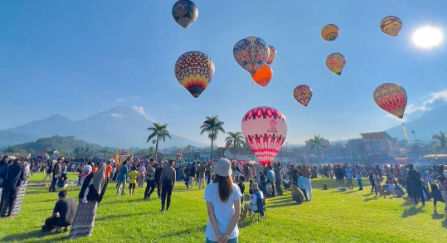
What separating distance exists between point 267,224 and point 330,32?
23153 mm

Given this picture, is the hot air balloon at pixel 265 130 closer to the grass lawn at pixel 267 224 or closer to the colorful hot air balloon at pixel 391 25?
the grass lawn at pixel 267 224

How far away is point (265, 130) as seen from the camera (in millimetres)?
15914

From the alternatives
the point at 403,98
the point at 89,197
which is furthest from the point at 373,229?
the point at 403,98

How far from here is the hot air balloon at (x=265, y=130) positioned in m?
16.0

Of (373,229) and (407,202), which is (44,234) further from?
(407,202)

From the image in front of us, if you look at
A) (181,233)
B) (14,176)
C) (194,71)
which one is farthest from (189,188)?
(14,176)

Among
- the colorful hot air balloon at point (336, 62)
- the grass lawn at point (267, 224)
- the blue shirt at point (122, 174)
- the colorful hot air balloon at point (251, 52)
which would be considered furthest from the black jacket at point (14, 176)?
the colorful hot air balloon at point (336, 62)

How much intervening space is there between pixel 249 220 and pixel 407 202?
1049cm

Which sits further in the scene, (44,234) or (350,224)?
(350,224)

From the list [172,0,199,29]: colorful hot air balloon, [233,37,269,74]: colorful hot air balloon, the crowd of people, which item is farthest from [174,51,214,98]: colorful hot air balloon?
the crowd of people

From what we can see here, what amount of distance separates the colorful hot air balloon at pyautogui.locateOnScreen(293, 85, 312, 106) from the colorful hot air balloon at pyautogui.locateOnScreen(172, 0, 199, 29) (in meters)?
13.4

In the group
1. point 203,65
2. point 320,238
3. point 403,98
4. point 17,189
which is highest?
point 203,65

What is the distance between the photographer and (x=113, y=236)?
6281 millimetres

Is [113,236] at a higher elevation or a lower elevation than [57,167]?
lower
